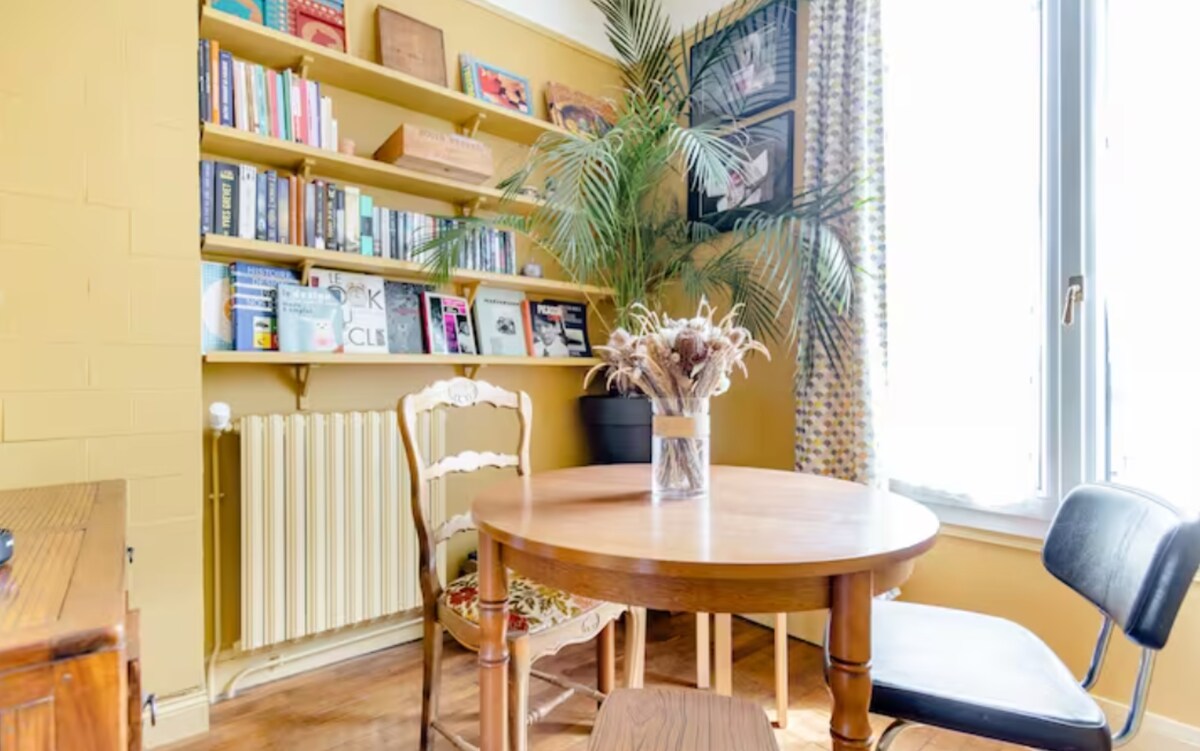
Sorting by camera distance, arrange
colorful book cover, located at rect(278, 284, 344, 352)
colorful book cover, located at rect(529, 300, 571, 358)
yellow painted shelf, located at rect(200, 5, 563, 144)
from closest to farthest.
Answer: yellow painted shelf, located at rect(200, 5, 563, 144) → colorful book cover, located at rect(278, 284, 344, 352) → colorful book cover, located at rect(529, 300, 571, 358)

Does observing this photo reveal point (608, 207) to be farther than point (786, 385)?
No

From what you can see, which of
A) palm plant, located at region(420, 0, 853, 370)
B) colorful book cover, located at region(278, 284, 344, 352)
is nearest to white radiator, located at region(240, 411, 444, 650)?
colorful book cover, located at region(278, 284, 344, 352)

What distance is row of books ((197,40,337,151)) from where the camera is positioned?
1691 millimetres

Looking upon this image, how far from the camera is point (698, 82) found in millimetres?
2330

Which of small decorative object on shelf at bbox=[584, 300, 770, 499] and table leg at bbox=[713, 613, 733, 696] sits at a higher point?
small decorative object on shelf at bbox=[584, 300, 770, 499]

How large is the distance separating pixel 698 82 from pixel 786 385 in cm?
125

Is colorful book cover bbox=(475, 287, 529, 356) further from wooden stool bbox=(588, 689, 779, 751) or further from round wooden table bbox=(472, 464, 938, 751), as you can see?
wooden stool bbox=(588, 689, 779, 751)

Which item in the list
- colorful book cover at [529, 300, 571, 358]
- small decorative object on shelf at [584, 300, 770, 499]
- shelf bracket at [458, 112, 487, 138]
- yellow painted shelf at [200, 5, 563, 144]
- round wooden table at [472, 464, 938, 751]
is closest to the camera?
round wooden table at [472, 464, 938, 751]

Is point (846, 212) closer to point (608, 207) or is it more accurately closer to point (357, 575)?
point (608, 207)

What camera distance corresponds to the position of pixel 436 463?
1.56 metres

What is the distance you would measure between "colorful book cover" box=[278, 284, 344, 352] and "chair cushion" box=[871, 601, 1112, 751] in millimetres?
1739

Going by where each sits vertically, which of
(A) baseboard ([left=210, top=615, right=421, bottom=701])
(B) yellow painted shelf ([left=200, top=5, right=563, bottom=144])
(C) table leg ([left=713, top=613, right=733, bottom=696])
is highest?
(B) yellow painted shelf ([left=200, top=5, right=563, bottom=144])

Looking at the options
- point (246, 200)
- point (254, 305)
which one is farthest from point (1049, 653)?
point (246, 200)

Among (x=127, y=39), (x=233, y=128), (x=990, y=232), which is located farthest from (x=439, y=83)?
(x=990, y=232)
